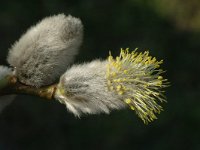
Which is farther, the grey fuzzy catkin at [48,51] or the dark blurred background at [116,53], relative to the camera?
the dark blurred background at [116,53]

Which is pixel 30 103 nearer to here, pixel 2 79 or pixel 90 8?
pixel 90 8

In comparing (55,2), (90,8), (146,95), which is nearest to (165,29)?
(90,8)

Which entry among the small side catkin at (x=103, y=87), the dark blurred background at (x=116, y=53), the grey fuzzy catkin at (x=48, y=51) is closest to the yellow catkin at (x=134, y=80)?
the small side catkin at (x=103, y=87)

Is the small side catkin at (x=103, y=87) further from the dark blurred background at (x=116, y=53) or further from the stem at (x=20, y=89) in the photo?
the dark blurred background at (x=116, y=53)

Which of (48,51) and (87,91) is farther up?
(48,51)

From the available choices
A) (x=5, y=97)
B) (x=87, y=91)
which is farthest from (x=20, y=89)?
(x=87, y=91)

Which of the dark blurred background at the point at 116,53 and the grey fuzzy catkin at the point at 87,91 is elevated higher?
the dark blurred background at the point at 116,53

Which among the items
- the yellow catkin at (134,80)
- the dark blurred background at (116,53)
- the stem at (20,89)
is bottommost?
the yellow catkin at (134,80)

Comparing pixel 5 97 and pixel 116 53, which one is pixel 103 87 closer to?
pixel 5 97
